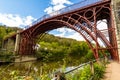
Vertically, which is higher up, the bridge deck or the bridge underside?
the bridge underside

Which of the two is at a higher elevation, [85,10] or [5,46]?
[85,10]

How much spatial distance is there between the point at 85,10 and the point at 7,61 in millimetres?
17640

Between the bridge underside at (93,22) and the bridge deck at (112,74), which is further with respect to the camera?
the bridge underside at (93,22)

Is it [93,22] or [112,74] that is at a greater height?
[93,22]

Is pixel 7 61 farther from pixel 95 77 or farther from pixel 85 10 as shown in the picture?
pixel 95 77

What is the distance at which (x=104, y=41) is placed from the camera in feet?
54.6

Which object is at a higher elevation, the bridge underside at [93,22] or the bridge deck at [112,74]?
the bridge underside at [93,22]

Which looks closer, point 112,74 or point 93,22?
point 112,74

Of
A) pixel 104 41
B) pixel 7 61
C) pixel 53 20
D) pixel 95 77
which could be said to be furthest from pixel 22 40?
pixel 95 77

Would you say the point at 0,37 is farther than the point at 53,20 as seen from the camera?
Yes

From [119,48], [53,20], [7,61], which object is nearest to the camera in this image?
[119,48]

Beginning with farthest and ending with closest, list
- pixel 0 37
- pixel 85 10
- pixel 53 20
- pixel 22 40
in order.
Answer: pixel 0 37, pixel 22 40, pixel 53 20, pixel 85 10

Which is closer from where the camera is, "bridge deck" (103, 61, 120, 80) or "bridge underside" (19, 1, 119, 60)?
"bridge deck" (103, 61, 120, 80)

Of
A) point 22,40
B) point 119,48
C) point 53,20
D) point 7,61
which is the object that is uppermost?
point 53,20
